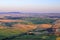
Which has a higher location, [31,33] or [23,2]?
[23,2]

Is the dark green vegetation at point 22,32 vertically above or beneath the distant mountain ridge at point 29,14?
beneath

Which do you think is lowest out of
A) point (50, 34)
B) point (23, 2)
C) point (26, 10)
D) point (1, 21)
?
point (50, 34)

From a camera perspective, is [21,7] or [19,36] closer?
[19,36]

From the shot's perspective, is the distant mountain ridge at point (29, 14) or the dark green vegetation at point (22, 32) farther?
the distant mountain ridge at point (29, 14)

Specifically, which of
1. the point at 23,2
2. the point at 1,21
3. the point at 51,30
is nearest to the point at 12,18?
the point at 1,21

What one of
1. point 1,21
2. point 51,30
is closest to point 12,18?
point 1,21

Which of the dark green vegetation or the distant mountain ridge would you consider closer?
the dark green vegetation

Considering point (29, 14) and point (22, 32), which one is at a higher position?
point (29, 14)

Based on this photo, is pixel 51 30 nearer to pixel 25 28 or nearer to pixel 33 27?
pixel 33 27

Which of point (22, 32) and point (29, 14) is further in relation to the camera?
point (29, 14)

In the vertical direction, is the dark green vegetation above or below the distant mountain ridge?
below
